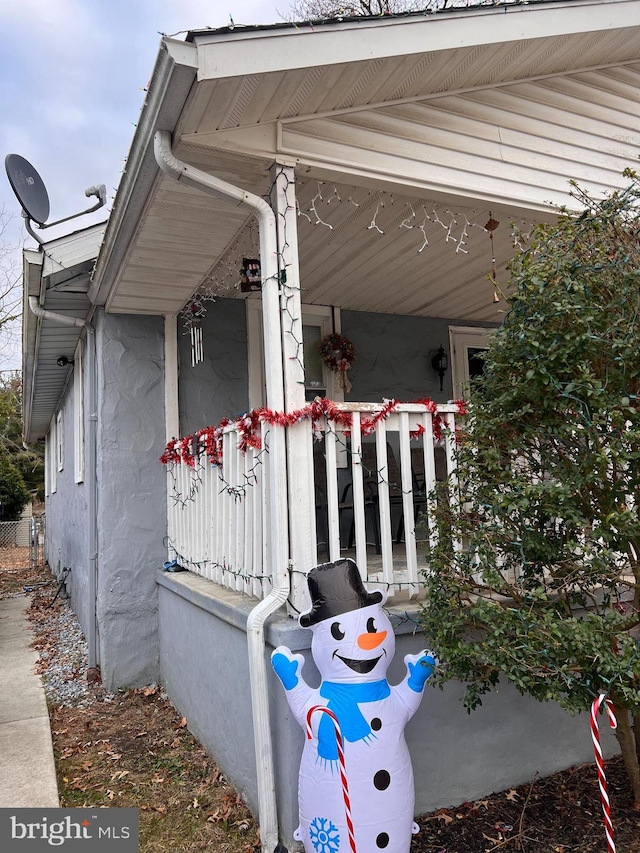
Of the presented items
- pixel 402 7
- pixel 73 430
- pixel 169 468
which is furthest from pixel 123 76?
pixel 169 468

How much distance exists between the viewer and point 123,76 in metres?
20.9

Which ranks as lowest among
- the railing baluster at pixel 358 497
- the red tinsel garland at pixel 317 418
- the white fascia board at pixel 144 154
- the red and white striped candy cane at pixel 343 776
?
the red and white striped candy cane at pixel 343 776

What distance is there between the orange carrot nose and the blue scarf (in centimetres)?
13

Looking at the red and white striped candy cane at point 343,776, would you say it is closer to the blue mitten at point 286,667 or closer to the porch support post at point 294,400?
the blue mitten at point 286,667

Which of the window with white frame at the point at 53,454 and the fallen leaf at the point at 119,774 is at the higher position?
the window with white frame at the point at 53,454

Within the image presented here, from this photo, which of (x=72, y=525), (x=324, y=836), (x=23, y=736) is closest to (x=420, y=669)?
(x=324, y=836)

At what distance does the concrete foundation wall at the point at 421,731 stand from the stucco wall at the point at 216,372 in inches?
71.1

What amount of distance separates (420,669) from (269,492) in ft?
3.24

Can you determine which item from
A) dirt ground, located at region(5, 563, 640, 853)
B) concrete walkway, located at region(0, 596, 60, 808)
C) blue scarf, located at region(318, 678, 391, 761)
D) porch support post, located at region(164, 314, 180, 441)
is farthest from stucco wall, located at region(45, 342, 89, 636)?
blue scarf, located at region(318, 678, 391, 761)

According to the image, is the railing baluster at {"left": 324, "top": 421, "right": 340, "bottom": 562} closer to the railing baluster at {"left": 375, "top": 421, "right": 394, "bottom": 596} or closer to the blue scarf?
the railing baluster at {"left": 375, "top": 421, "right": 394, "bottom": 596}

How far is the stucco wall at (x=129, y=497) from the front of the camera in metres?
4.65

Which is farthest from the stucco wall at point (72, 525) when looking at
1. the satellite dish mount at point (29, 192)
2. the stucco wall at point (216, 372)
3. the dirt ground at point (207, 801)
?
the satellite dish mount at point (29, 192)

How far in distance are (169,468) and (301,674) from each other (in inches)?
97.8

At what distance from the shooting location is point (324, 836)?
2285 millimetres
